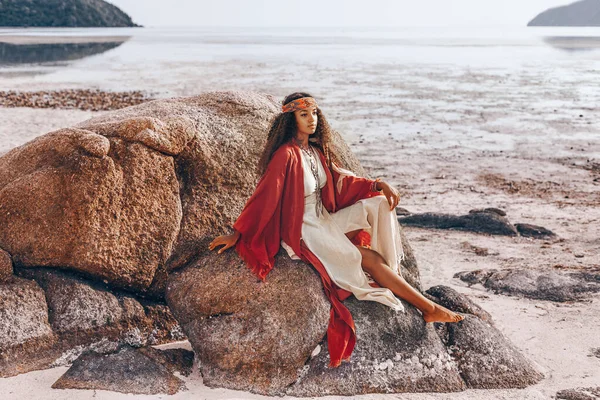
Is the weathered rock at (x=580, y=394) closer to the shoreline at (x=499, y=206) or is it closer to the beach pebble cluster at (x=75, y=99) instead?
the shoreline at (x=499, y=206)

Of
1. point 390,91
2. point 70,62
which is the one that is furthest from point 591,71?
point 70,62

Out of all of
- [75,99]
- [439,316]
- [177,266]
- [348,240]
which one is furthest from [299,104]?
[75,99]

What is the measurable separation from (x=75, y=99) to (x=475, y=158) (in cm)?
1269

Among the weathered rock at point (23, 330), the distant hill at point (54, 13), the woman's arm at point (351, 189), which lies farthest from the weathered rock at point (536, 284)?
the distant hill at point (54, 13)

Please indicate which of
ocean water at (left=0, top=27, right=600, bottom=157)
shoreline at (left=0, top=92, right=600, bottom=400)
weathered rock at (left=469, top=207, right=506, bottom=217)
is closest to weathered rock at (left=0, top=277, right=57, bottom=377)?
shoreline at (left=0, top=92, right=600, bottom=400)

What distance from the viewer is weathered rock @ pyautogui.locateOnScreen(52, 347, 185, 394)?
4520mm

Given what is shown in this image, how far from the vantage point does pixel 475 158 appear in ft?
45.3

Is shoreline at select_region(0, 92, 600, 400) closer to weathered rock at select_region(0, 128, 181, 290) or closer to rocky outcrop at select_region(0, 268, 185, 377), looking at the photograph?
rocky outcrop at select_region(0, 268, 185, 377)

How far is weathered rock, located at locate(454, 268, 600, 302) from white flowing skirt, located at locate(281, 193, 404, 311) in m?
2.33

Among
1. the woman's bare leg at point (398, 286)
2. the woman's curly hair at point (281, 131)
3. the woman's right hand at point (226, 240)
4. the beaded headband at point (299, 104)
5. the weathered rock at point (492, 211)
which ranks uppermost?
the beaded headband at point (299, 104)

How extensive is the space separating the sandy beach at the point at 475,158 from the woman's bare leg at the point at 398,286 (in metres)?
0.58

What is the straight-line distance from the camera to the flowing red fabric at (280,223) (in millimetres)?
4789

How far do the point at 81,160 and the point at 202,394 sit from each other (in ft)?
6.19

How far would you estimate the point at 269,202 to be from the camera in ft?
15.7
